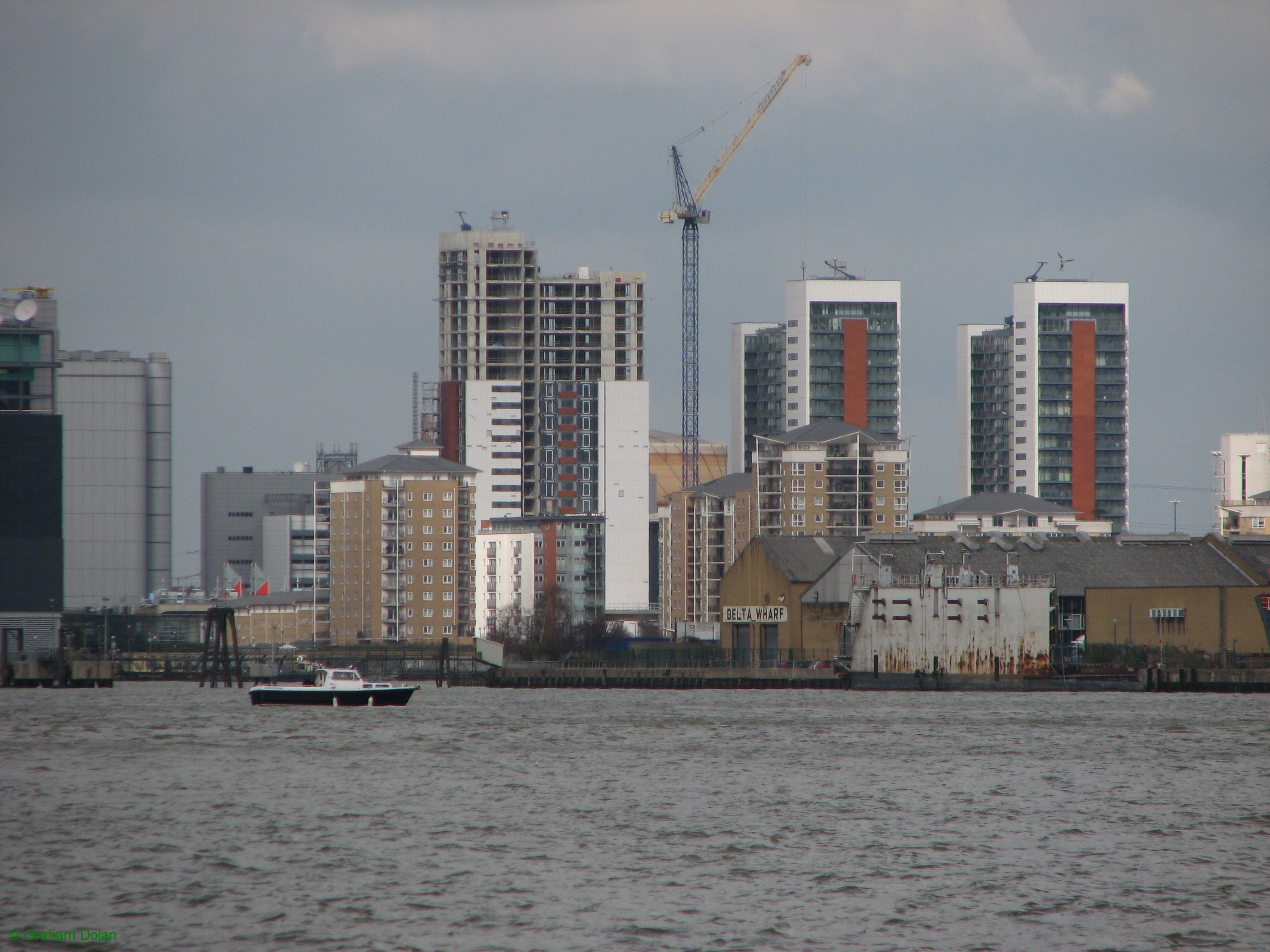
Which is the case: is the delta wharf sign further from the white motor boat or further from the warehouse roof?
the warehouse roof

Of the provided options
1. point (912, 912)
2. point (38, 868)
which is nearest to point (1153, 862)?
point (912, 912)

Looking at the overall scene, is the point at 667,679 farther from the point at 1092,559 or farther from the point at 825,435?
the point at 825,435

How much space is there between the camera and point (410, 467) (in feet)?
613

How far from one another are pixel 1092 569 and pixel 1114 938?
91.5m

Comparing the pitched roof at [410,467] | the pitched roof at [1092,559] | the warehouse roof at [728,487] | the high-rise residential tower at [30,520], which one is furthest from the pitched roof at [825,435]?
the high-rise residential tower at [30,520]

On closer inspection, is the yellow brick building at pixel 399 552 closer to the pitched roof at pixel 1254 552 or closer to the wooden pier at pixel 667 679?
the wooden pier at pixel 667 679

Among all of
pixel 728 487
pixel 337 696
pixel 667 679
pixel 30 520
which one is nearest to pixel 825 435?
pixel 728 487

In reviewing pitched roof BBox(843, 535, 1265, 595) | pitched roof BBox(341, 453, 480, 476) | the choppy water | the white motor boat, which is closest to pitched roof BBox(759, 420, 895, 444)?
pitched roof BBox(341, 453, 480, 476)

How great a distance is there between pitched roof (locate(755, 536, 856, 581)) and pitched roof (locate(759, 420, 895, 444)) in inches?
1606

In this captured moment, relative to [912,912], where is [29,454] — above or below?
above

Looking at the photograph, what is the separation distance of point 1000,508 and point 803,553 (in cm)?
6506

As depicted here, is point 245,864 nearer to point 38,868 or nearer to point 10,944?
point 38,868

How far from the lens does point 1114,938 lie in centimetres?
3281

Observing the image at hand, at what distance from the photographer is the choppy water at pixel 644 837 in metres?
33.8
